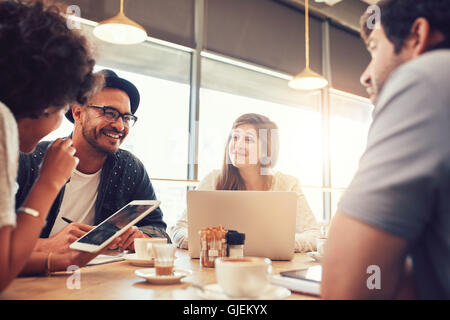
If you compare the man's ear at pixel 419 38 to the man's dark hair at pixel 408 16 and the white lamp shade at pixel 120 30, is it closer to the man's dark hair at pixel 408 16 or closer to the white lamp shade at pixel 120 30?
the man's dark hair at pixel 408 16

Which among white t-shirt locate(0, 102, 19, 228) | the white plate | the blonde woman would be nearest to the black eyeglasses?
the blonde woman

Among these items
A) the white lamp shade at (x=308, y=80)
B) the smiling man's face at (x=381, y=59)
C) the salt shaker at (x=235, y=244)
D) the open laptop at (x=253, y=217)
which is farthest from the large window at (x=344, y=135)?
the smiling man's face at (x=381, y=59)

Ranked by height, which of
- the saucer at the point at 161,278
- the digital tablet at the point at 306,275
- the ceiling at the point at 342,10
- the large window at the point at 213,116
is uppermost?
the ceiling at the point at 342,10

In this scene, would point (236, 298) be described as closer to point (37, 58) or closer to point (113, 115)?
point (37, 58)

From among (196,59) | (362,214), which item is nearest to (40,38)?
(362,214)

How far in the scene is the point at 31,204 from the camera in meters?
0.95

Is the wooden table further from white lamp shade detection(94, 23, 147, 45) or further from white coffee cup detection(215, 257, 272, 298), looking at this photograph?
white lamp shade detection(94, 23, 147, 45)

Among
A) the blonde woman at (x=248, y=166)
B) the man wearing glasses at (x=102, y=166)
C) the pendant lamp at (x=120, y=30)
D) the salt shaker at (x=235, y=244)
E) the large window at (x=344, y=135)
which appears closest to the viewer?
the salt shaker at (x=235, y=244)

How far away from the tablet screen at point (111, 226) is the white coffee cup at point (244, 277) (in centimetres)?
47

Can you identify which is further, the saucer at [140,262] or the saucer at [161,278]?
the saucer at [140,262]

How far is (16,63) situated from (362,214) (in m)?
0.90

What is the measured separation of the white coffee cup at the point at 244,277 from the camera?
83 centimetres

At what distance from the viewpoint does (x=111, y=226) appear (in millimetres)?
1234

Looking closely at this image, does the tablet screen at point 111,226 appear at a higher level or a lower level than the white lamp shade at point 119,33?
lower
